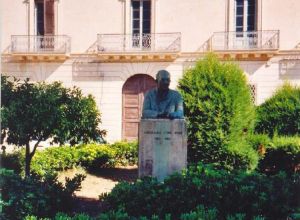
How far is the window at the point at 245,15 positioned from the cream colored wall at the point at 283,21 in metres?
0.47

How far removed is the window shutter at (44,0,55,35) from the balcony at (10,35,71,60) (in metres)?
0.35

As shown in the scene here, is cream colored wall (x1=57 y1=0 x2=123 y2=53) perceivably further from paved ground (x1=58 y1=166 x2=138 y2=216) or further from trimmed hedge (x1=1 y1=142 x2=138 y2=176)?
paved ground (x1=58 y1=166 x2=138 y2=216)

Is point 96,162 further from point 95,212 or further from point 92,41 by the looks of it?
point 92,41

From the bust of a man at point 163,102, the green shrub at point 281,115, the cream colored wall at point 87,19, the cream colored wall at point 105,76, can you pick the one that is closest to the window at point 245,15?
the cream colored wall at point 105,76

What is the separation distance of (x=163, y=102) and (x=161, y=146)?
2.32 ft

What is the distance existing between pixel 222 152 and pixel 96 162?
378cm

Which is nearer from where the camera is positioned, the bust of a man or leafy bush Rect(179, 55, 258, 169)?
the bust of a man

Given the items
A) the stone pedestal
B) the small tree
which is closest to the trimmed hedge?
the small tree

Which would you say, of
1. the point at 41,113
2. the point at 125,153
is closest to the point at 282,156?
the point at 125,153

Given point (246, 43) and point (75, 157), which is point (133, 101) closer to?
point (246, 43)

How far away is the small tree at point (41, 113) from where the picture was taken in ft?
23.1

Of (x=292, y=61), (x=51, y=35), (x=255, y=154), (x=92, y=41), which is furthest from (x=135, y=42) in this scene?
(x=255, y=154)

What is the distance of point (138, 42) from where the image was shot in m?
17.3

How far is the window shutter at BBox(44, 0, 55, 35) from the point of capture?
1756cm
